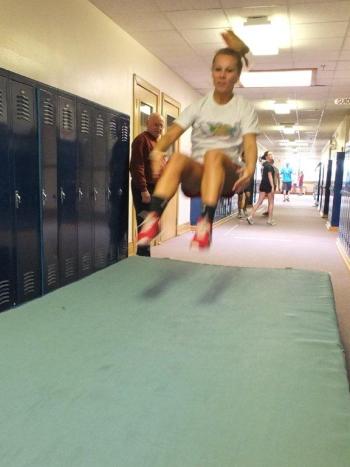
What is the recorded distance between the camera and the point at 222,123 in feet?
7.32

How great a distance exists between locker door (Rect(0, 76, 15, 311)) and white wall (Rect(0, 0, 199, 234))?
0.52 m

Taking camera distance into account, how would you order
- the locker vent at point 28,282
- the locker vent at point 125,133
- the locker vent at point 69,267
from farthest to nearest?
the locker vent at point 125,133, the locker vent at point 69,267, the locker vent at point 28,282

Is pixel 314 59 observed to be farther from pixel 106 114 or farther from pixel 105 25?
pixel 106 114

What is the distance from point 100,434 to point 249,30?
4559mm

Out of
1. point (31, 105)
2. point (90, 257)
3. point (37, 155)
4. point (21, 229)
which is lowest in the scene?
point (90, 257)

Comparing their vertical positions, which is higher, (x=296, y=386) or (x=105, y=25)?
(x=105, y=25)

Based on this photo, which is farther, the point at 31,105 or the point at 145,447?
the point at 31,105

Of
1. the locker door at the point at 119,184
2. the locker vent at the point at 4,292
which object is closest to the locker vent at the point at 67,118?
the locker door at the point at 119,184

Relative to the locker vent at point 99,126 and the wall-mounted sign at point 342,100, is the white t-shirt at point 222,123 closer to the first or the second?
the locker vent at point 99,126

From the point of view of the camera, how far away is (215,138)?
2.28 metres

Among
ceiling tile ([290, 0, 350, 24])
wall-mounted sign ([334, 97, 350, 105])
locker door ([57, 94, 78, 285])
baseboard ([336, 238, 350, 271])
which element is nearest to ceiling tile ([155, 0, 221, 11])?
ceiling tile ([290, 0, 350, 24])

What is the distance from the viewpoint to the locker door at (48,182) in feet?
10.3

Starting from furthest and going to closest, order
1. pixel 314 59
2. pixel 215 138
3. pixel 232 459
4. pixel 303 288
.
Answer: pixel 314 59 < pixel 303 288 < pixel 215 138 < pixel 232 459

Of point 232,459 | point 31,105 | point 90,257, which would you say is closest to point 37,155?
point 31,105
